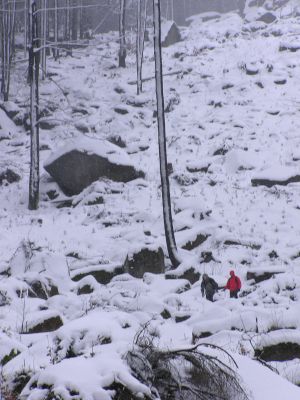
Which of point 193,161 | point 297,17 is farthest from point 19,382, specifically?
point 297,17

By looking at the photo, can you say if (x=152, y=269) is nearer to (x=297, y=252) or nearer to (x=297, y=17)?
(x=297, y=252)

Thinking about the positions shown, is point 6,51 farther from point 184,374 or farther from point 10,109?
point 184,374

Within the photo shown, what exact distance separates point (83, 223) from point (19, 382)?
11.4m

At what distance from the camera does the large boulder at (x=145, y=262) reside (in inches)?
443

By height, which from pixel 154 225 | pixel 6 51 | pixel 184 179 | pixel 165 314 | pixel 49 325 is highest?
pixel 6 51

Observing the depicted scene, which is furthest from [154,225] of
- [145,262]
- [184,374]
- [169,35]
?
[169,35]

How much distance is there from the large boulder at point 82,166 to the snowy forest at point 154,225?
5cm

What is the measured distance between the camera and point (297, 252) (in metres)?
11.9

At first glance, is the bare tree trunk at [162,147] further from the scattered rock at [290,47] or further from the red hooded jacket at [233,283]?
the scattered rock at [290,47]

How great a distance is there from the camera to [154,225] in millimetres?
14328

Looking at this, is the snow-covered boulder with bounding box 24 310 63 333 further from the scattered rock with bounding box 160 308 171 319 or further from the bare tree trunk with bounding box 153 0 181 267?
the bare tree trunk with bounding box 153 0 181 267

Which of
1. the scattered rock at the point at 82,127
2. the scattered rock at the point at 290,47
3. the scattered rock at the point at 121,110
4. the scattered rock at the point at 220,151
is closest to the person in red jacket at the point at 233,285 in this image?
the scattered rock at the point at 220,151

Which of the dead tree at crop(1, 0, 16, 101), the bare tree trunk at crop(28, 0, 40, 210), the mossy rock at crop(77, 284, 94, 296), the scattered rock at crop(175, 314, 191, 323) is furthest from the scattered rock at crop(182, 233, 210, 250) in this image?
the dead tree at crop(1, 0, 16, 101)

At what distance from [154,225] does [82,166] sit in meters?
4.51
